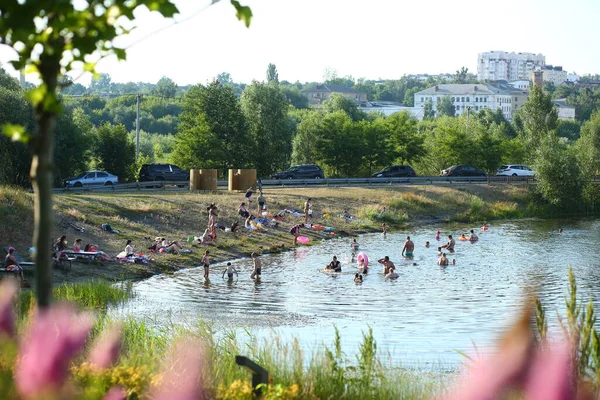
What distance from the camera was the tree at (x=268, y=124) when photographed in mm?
84312

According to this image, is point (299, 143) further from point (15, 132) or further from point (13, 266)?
point (15, 132)

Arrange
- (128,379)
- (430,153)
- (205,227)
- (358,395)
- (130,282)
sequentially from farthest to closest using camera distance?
(430,153) → (205,227) → (130,282) → (358,395) → (128,379)

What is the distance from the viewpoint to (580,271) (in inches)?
1652

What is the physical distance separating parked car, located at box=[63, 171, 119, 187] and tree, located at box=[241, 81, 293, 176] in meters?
21.0

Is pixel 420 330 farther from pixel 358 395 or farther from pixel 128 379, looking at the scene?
pixel 128 379

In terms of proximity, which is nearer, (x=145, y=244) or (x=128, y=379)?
(x=128, y=379)

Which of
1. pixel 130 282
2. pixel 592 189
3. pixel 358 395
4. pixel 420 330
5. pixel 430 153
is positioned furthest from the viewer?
pixel 430 153

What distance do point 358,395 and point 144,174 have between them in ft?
195

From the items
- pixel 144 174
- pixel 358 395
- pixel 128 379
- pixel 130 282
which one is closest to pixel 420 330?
pixel 130 282

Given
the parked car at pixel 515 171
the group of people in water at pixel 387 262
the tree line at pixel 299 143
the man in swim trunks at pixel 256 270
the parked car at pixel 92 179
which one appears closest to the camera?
the man in swim trunks at pixel 256 270

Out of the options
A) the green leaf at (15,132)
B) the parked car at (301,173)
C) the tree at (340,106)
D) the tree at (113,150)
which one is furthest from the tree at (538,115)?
the green leaf at (15,132)

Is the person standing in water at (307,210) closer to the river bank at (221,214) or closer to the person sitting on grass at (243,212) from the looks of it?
the river bank at (221,214)

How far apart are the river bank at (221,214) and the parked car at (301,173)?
24.0ft

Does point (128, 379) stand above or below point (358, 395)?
above
